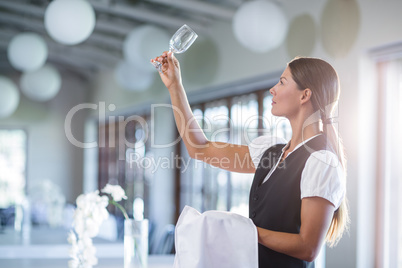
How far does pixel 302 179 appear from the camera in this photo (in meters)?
1.19

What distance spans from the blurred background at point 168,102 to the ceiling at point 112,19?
0.02 m

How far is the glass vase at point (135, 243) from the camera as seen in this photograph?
1.76 m

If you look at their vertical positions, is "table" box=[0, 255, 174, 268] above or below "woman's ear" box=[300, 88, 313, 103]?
below

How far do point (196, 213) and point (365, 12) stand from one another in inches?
91.2

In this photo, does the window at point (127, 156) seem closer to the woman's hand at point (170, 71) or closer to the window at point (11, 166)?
the window at point (11, 166)

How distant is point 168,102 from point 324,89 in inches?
198

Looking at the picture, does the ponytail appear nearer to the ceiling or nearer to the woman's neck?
the woman's neck

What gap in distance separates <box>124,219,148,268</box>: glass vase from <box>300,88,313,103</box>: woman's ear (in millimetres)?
840

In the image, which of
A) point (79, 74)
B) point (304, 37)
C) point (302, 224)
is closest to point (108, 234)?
point (304, 37)

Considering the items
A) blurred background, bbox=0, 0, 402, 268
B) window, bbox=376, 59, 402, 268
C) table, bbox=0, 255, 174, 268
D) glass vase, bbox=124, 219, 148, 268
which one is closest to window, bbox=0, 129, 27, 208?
blurred background, bbox=0, 0, 402, 268

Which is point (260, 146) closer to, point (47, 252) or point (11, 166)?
point (47, 252)

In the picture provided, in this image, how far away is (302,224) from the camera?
1.13 m

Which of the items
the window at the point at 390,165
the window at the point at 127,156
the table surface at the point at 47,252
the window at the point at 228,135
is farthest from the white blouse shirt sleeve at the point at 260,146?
the window at the point at 127,156

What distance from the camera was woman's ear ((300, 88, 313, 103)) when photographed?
126cm
